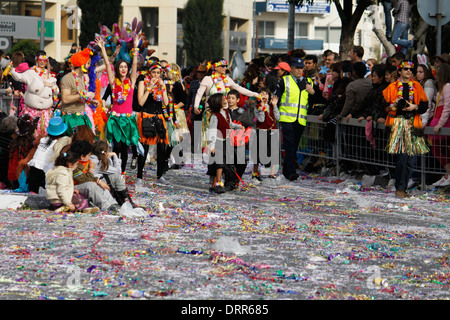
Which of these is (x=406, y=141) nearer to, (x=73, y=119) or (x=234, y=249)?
(x=73, y=119)

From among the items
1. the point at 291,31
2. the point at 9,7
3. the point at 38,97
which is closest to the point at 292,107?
the point at 38,97

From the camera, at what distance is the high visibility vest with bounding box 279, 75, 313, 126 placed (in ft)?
47.0

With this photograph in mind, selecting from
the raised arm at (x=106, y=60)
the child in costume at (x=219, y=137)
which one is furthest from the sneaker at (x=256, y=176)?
the raised arm at (x=106, y=60)

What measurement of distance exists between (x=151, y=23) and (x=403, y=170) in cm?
6815

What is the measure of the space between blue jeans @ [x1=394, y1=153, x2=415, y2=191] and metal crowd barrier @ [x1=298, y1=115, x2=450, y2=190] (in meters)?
0.43

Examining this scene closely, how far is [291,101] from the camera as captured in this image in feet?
47.0

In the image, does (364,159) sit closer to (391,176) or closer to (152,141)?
(391,176)

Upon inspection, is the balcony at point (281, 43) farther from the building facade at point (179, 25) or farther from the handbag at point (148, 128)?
the handbag at point (148, 128)

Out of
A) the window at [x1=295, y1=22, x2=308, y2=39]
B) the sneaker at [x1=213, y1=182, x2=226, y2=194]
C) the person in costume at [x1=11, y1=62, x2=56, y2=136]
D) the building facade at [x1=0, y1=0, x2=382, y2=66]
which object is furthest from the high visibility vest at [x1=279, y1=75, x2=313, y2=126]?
the window at [x1=295, y1=22, x2=308, y2=39]

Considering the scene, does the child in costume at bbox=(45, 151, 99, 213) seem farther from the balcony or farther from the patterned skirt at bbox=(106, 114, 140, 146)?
the balcony

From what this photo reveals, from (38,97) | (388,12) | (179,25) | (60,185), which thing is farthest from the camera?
(179,25)

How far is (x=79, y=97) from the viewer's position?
12.5 m

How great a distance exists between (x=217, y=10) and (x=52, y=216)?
205ft

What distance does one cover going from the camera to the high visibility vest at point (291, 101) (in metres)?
14.3
